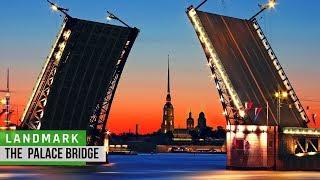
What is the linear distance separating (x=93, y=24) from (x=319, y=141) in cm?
2023

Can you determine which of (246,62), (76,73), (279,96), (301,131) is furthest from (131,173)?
(301,131)

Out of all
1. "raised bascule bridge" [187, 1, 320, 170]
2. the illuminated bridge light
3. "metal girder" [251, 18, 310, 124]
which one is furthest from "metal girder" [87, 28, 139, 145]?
the illuminated bridge light

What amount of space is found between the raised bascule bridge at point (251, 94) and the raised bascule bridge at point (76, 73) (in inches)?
231

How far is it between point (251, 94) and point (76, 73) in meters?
12.2

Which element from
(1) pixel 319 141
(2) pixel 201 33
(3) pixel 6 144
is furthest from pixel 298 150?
(3) pixel 6 144

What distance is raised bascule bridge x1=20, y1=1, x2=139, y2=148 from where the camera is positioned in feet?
205

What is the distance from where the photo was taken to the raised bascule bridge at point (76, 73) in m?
62.4

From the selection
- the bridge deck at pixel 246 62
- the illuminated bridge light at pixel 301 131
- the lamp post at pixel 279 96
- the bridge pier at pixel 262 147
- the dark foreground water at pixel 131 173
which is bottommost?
the dark foreground water at pixel 131 173

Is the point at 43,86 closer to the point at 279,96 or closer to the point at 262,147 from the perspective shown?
the point at 262,147

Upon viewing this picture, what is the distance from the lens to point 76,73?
6344 centimetres

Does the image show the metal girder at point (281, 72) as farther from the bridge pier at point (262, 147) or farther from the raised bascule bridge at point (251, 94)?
the bridge pier at point (262, 147)

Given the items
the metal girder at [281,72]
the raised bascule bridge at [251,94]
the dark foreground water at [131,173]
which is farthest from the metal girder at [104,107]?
the metal girder at [281,72]

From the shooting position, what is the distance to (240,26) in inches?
2564

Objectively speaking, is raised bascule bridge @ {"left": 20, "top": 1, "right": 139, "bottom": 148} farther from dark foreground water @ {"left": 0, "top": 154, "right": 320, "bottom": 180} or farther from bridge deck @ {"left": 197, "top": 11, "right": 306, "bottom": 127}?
bridge deck @ {"left": 197, "top": 11, "right": 306, "bottom": 127}
